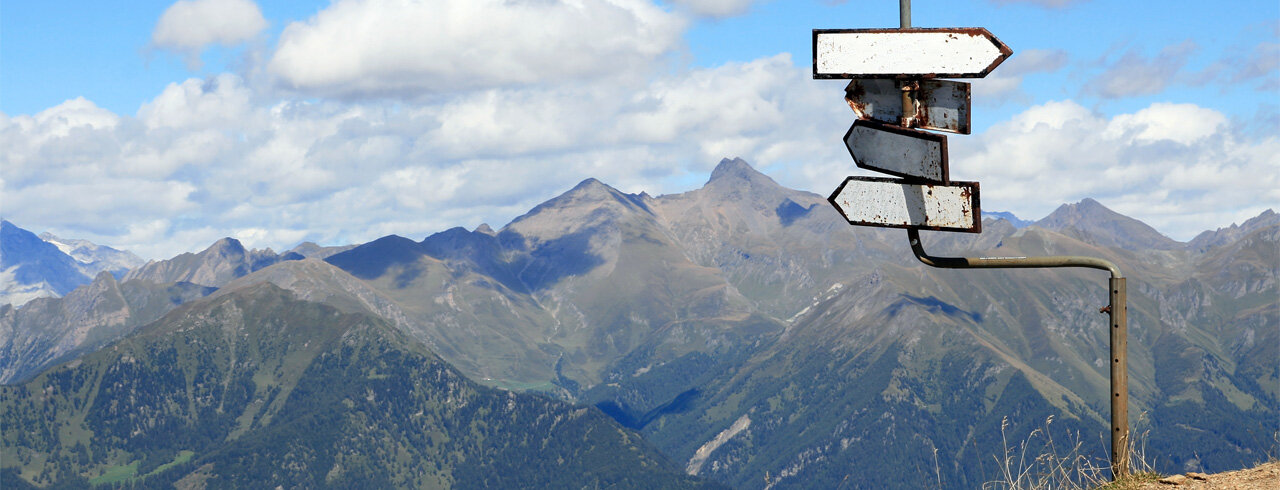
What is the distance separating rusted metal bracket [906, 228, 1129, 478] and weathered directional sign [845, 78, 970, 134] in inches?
64.4

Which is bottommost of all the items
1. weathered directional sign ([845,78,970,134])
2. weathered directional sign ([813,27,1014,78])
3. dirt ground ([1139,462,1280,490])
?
dirt ground ([1139,462,1280,490])

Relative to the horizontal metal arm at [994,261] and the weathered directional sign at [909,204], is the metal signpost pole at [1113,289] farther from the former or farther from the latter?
the weathered directional sign at [909,204]

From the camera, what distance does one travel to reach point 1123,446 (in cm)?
1828

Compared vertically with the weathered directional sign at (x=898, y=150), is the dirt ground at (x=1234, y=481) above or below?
below

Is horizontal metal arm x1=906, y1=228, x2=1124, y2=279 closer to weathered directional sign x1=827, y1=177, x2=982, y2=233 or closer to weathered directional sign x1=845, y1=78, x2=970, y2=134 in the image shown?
weathered directional sign x1=827, y1=177, x2=982, y2=233

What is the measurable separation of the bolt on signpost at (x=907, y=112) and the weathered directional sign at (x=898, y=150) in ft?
0.04

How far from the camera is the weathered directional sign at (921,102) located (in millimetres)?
15469

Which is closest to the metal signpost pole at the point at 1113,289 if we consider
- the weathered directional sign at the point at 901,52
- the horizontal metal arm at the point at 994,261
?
the horizontal metal arm at the point at 994,261

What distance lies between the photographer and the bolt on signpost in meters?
15.4

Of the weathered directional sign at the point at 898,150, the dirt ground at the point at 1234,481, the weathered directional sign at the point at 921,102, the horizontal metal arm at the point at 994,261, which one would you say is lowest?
the dirt ground at the point at 1234,481

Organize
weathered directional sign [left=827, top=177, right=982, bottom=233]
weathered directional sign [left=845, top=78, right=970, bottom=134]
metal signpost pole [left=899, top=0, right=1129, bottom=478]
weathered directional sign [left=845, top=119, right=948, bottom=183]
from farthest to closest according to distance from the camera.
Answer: metal signpost pole [left=899, top=0, right=1129, bottom=478] < weathered directional sign [left=827, top=177, right=982, bottom=233] < weathered directional sign [left=845, top=119, right=948, bottom=183] < weathered directional sign [left=845, top=78, right=970, bottom=134]

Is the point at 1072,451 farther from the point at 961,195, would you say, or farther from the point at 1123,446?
the point at 961,195

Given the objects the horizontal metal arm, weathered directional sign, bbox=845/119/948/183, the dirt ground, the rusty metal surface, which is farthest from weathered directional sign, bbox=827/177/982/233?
the dirt ground

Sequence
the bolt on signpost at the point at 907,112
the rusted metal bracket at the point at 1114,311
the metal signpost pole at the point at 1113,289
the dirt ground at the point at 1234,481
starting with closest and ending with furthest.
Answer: the bolt on signpost at the point at 907,112 → the metal signpost pole at the point at 1113,289 → the rusted metal bracket at the point at 1114,311 → the dirt ground at the point at 1234,481
